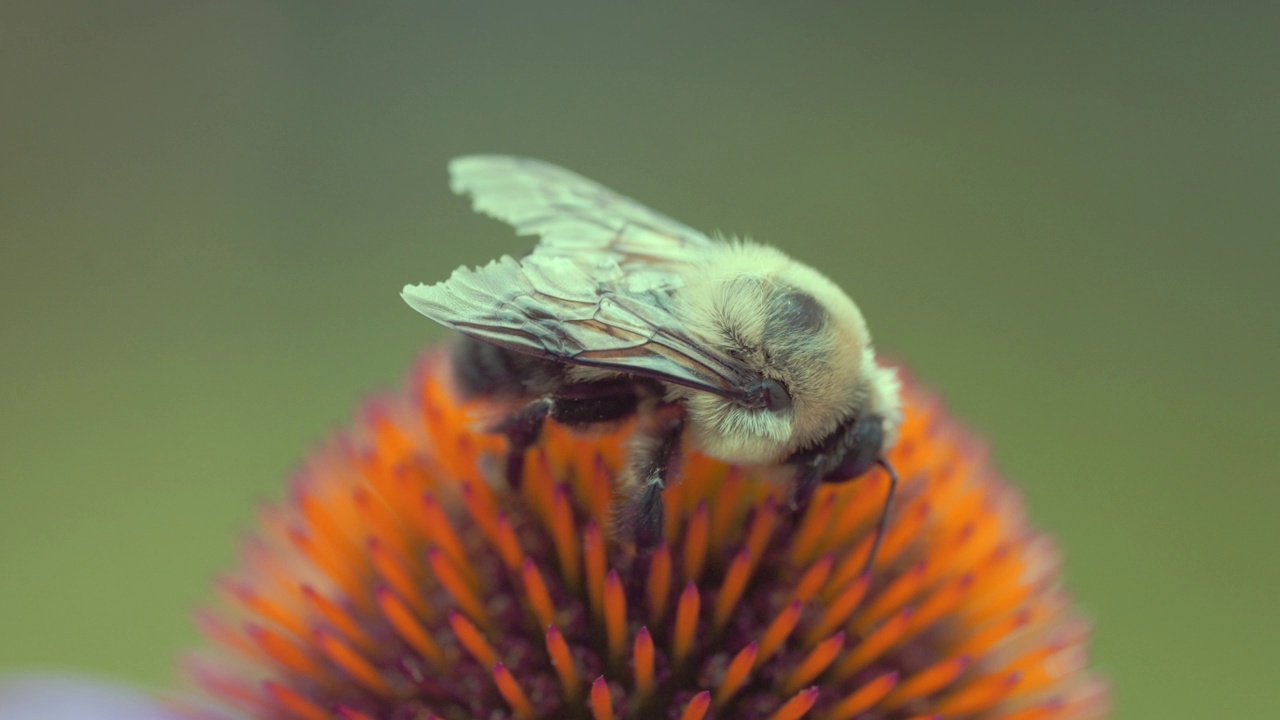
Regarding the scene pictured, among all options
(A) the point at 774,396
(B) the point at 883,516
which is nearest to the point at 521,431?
(A) the point at 774,396

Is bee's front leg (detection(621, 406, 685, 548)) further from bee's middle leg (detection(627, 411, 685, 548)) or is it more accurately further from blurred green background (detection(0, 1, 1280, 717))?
blurred green background (detection(0, 1, 1280, 717))

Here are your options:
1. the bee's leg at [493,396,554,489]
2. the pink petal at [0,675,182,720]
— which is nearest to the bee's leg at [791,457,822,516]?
the bee's leg at [493,396,554,489]

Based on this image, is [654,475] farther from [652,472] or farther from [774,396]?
[774,396]

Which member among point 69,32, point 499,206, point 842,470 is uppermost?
point 69,32

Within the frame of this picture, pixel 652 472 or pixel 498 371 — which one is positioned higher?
pixel 498 371

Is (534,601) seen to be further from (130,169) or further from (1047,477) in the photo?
(130,169)

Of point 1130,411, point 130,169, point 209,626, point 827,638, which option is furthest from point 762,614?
point 130,169

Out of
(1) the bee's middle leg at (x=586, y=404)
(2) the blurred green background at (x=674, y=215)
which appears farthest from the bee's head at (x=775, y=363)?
(2) the blurred green background at (x=674, y=215)
